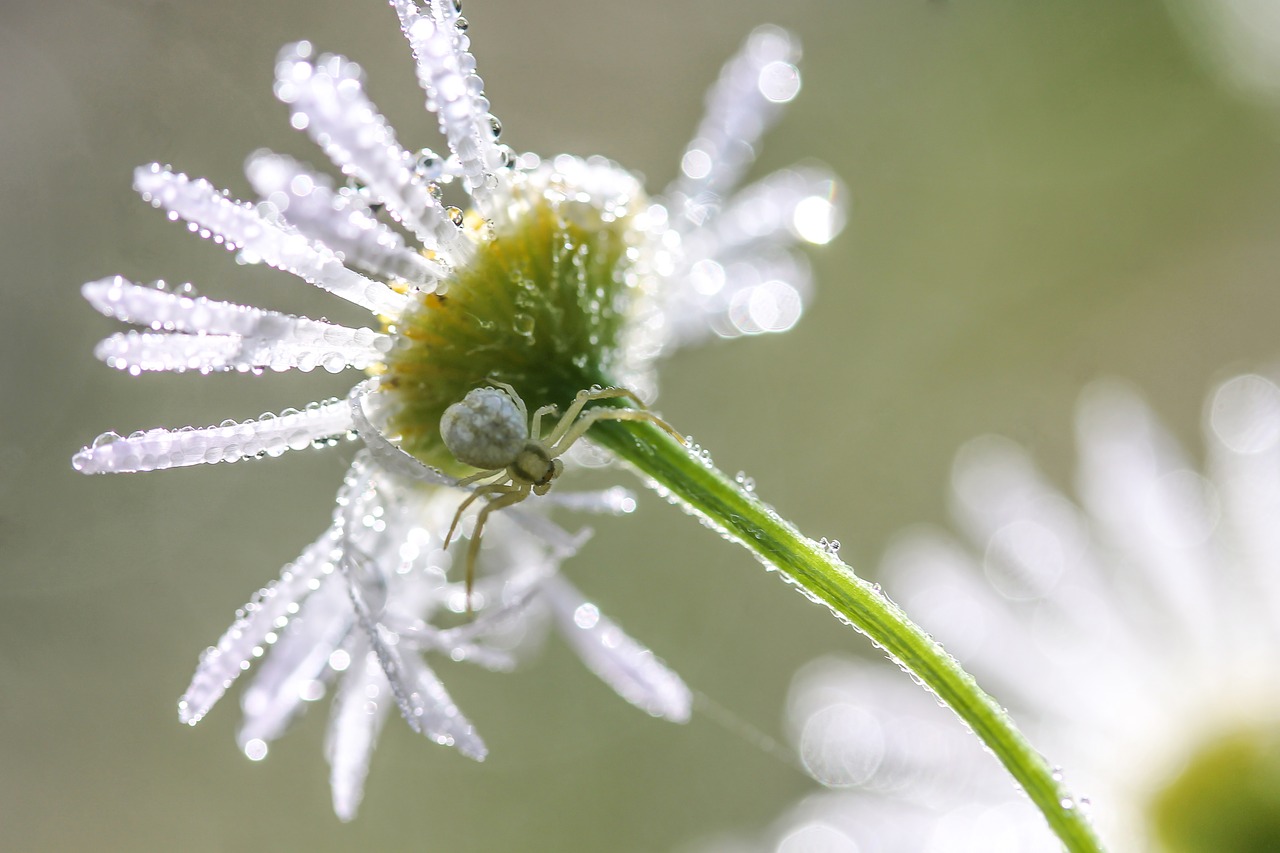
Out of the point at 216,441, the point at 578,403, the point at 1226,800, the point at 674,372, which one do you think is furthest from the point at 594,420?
the point at 674,372

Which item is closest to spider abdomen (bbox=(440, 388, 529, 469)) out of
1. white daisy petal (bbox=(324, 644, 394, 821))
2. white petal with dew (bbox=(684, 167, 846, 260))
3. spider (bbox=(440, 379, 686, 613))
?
spider (bbox=(440, 379, 686, 613))

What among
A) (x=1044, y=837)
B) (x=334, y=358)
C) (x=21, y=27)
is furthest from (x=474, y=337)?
(x=21, y=27)

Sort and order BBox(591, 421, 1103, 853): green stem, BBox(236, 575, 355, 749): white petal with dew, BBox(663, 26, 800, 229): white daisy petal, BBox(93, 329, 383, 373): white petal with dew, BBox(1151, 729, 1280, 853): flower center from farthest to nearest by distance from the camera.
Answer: BBox(1151, 729, 1280, 853): flower center, BBox(663, 26, 800, 229): white daisy petal, BBox(236, 575, 355, 749): white petal with dew, BBox(93, 329, 383, 373): white petal with dew, BBox(591, 421, 1103, 853): green stem

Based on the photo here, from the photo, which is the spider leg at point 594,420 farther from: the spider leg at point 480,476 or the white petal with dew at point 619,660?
the white petal with dew at point 619,660

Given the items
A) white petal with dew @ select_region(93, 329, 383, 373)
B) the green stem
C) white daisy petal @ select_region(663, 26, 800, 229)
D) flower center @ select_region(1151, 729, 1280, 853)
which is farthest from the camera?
flower center @ select_region(1151, 729, 1280, 853)

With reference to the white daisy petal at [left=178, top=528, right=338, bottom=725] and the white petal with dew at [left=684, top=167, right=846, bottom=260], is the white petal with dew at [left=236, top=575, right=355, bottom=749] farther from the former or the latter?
the white petal with dew at [left=684, top=167, right=846, bottom=260]

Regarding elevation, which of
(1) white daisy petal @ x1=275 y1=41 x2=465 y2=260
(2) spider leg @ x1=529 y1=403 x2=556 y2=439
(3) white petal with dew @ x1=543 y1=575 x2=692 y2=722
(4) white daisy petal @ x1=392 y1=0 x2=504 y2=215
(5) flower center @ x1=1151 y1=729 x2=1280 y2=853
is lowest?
(3) white petal with dew @ x1=543 y1=575 x2=692 y2=722

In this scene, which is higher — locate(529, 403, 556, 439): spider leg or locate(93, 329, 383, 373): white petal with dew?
locate(529, 403, 556, 439): spider leg

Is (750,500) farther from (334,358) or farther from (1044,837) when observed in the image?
(1044,837)
